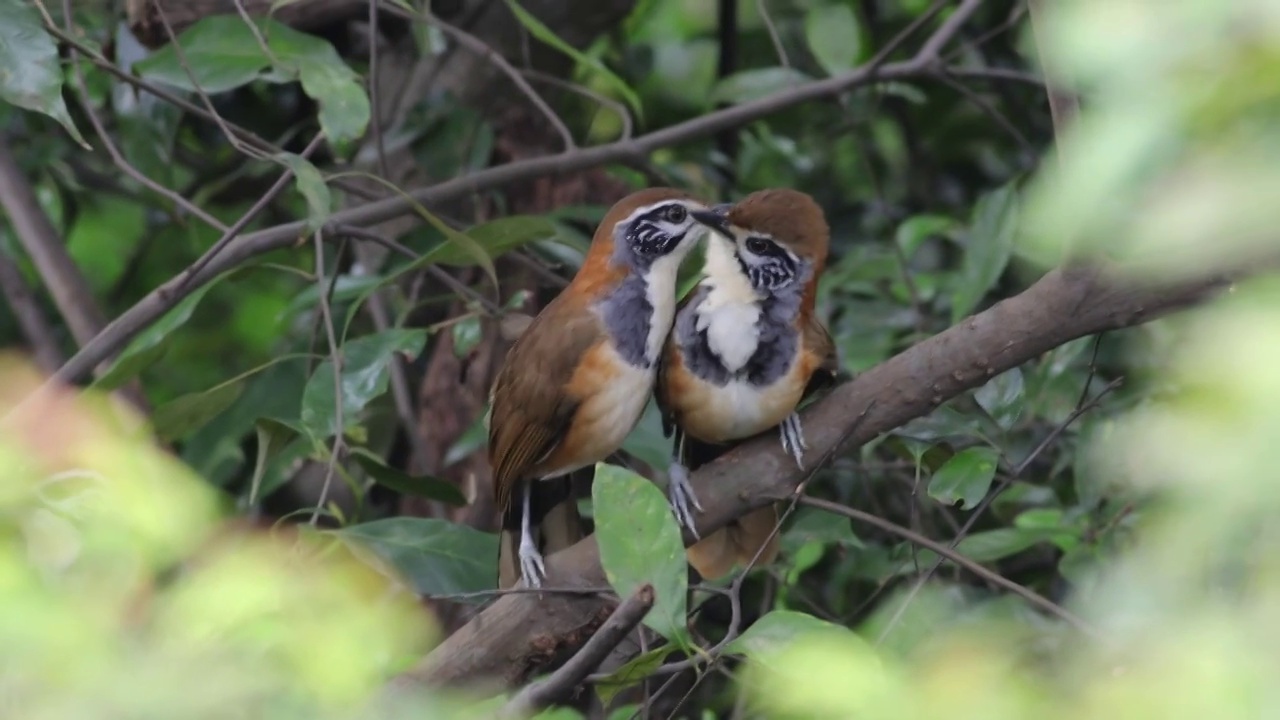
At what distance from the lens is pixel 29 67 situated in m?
2.35

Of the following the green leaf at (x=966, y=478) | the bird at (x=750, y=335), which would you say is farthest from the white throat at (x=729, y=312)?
the green leaf at (x=966, y=478)

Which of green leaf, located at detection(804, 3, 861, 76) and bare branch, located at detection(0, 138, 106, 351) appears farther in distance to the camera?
green leaf, located at detection(804, 3, 861, 76)

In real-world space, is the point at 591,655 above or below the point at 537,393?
above

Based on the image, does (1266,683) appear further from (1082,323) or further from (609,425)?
(609,425)

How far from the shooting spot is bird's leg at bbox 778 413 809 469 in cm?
252

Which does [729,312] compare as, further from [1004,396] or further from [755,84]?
[755,84]

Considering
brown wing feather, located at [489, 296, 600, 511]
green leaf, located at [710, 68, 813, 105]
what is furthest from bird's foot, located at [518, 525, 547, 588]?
green leaf, located at [710, 68, 813, 105]

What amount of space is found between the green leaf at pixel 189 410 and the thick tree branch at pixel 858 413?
664mm

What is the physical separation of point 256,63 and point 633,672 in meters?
1.54

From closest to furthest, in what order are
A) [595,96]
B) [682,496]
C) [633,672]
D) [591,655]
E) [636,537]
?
[591,655]
[636,537]
[633,672]
[682,496]
[595,96]

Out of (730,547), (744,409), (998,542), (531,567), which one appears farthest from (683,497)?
(998,542)

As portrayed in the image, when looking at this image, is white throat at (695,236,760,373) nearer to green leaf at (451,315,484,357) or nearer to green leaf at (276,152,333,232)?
green leaf at (451,315,484,357)

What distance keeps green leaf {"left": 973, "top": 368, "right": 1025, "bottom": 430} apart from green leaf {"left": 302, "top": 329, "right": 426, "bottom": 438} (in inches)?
40.9

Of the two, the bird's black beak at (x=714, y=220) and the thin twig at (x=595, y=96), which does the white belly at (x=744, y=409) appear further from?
the thin twig at (x=595, y=96)
